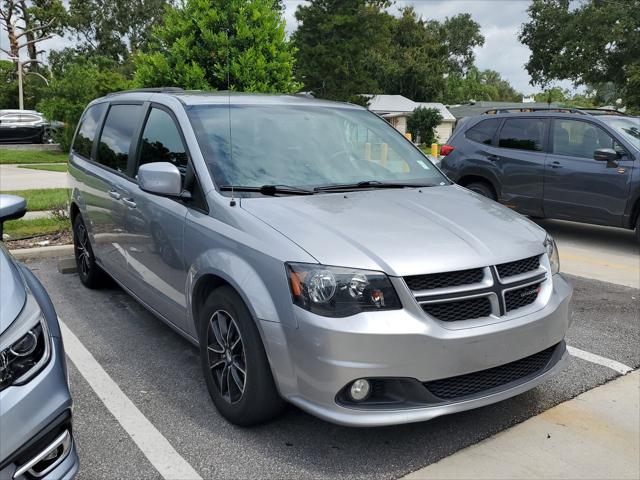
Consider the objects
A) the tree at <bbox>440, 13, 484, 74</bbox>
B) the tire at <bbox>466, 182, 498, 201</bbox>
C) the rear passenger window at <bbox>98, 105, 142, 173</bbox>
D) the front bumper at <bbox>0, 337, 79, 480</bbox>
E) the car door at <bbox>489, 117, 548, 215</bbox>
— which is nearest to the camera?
the front bumper at <bbox>0, 337, 79, 480</bbox>

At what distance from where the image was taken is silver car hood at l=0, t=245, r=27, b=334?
2135 millimetres

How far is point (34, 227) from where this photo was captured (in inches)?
312

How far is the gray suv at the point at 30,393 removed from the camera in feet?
6.60

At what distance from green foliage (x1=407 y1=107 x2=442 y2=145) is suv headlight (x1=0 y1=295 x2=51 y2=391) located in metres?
48.0

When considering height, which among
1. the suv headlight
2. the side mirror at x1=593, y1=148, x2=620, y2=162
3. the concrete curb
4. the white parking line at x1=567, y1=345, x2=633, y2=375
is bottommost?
the concrete curb

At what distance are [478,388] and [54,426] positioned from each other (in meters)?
1.89

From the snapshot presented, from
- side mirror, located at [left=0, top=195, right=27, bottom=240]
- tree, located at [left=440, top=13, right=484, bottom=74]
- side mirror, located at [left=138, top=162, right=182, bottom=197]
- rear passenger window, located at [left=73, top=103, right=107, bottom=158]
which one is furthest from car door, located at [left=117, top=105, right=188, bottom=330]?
tree, located at [left=440, top=13, right=484, bottom=74]

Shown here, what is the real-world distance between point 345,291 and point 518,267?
97 cm

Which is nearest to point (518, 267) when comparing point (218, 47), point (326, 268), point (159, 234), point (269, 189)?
point (326, 268)

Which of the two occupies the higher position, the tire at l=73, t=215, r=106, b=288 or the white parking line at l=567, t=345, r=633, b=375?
the tire at l=73, t=215, r=106, b=288

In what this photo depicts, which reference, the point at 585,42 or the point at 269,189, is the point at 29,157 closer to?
the point at 269,189

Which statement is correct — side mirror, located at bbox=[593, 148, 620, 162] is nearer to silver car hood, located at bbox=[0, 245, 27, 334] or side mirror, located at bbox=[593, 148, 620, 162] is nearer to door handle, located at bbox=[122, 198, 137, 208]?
door handle, located at bbox=[122, 198, 137, 208]

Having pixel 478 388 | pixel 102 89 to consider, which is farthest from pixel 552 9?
pixel 478 388

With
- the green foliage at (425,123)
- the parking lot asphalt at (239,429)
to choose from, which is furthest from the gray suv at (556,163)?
the green foliage at (425,123)
